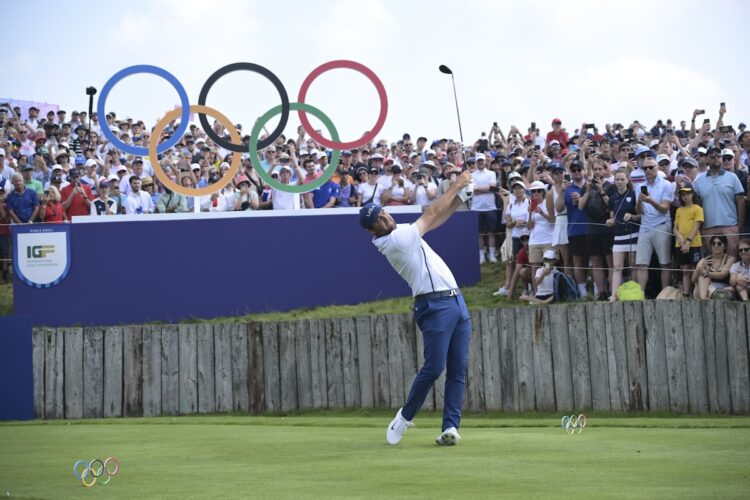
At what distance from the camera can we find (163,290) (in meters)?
19.8

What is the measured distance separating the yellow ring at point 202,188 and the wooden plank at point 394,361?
4.84m

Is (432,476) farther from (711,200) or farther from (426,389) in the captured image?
(711,200)

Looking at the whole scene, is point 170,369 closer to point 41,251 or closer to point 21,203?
point 41,251

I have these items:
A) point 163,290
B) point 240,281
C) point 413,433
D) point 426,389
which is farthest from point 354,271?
point 426,389

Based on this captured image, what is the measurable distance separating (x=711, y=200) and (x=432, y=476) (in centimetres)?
950

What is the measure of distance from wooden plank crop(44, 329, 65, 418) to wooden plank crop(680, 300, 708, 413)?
9.74 meters

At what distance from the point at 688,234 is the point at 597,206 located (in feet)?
5.69

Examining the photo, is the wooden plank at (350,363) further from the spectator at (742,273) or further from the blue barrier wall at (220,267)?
the spectator at (742,273)

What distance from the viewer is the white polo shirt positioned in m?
9.53

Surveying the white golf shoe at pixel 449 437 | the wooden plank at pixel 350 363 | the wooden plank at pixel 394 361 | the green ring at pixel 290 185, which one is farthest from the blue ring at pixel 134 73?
the white golf shoe at pixel 449 437

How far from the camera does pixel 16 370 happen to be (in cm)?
1755

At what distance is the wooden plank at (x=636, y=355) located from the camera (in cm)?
1491

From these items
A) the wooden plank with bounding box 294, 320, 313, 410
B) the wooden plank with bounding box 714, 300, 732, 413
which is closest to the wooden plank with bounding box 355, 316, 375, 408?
the wooden plank with bounding box 294, 320, 313, 410

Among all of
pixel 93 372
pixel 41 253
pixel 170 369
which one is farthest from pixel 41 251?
pixel 170 369
